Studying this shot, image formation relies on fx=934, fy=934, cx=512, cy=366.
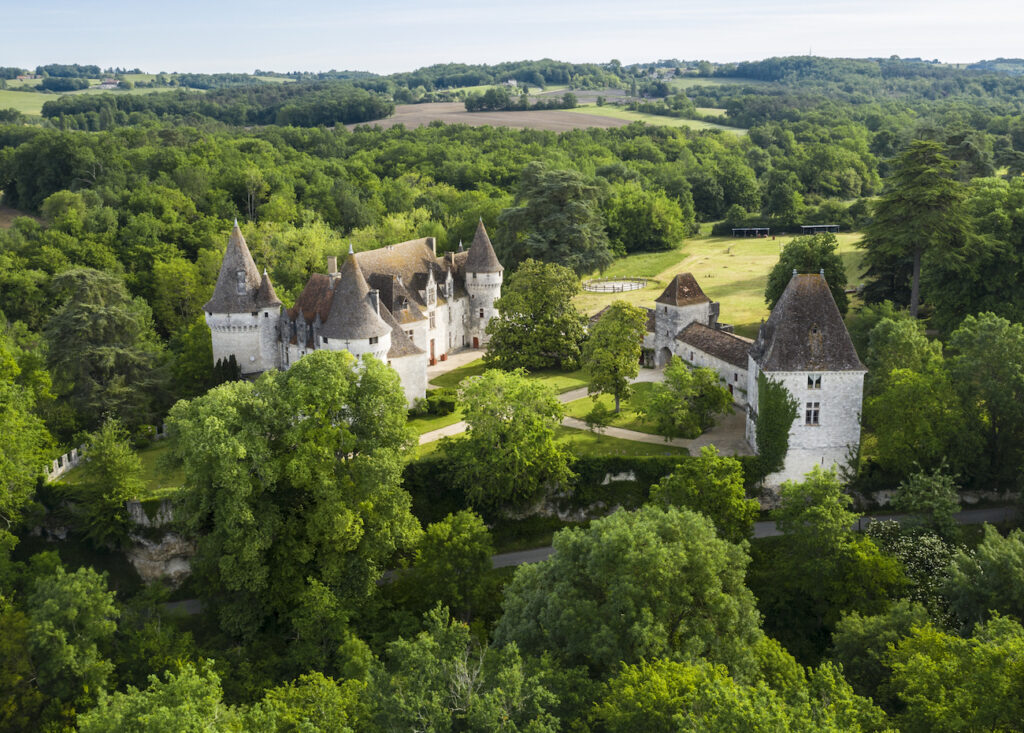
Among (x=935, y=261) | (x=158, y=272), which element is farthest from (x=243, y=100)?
(x=935, y=261)

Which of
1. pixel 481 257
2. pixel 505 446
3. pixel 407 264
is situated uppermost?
pixel 407 264

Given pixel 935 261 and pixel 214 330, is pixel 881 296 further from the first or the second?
pixel 214 330

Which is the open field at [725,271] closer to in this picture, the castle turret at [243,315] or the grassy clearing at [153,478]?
the castle turret at [243,315]

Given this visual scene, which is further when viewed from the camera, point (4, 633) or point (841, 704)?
point (4, 633)

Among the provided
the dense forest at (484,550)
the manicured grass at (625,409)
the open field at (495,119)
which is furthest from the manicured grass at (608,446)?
the open field at (495,119)

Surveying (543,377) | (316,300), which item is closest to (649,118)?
(543,377)

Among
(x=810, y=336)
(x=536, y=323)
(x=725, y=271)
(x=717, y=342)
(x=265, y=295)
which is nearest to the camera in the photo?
(x=810, y=336)

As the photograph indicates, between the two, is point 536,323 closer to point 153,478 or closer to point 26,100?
point 153,478
